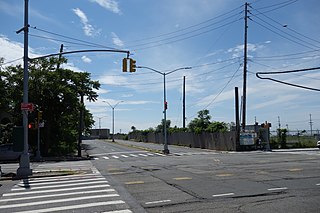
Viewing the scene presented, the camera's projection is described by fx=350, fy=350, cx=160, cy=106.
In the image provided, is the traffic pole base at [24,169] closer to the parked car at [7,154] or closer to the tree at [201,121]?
the parked car at [7,154]

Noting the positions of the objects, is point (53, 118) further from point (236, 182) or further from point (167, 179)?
point (236, 182)

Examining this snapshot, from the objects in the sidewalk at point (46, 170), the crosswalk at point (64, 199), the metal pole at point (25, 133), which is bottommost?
the sidewalk at point (46, 170)

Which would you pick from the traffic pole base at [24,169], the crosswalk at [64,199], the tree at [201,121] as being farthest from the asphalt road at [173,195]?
the tree at [201,121]

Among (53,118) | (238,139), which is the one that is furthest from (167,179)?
(238,139)

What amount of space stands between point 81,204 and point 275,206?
5030mm

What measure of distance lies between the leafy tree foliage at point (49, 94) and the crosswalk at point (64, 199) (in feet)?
74.4

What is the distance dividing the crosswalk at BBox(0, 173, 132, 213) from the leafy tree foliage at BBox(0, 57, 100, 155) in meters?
22.7

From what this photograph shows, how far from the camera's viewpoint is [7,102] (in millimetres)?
35719

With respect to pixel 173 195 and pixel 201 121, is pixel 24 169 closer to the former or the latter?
pixel 173 195

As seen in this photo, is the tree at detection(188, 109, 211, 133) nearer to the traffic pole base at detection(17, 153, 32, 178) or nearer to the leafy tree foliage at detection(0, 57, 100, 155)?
the leafy tree foliage at detection(0, 57, 100, 155)

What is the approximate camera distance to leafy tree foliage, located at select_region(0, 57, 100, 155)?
34.9 meters

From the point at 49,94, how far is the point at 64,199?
26.7 metres

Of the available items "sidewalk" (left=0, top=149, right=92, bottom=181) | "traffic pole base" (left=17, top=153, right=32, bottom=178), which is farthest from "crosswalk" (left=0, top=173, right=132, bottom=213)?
"sidewalk" (left=0, top=149, right=92, bottom=181)

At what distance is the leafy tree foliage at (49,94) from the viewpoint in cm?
3494
